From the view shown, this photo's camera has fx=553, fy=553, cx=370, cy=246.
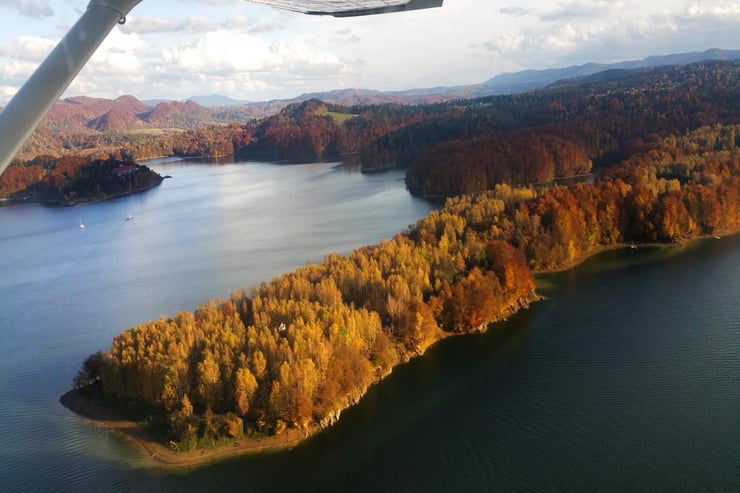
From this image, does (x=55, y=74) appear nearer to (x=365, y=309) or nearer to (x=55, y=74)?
(x=55, y=74)

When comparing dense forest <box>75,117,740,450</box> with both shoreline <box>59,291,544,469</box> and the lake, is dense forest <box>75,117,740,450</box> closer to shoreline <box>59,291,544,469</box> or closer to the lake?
shoreline <box>59,291,544,469</box>

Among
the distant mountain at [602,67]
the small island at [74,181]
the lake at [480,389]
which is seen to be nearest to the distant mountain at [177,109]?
the distant mountain at [602,67]

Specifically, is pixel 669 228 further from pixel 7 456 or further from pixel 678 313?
pixel 7 456

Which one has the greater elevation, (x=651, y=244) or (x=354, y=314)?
(x=354, y=314)

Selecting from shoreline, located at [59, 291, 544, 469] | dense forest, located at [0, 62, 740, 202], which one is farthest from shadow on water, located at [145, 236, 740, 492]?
dense forest, located at [0, 62, 740, 202]

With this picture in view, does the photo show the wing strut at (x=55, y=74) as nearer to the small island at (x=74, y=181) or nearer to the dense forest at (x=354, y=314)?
the dense forest at (x=354, y=314)

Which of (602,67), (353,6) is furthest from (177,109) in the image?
(353,6)
